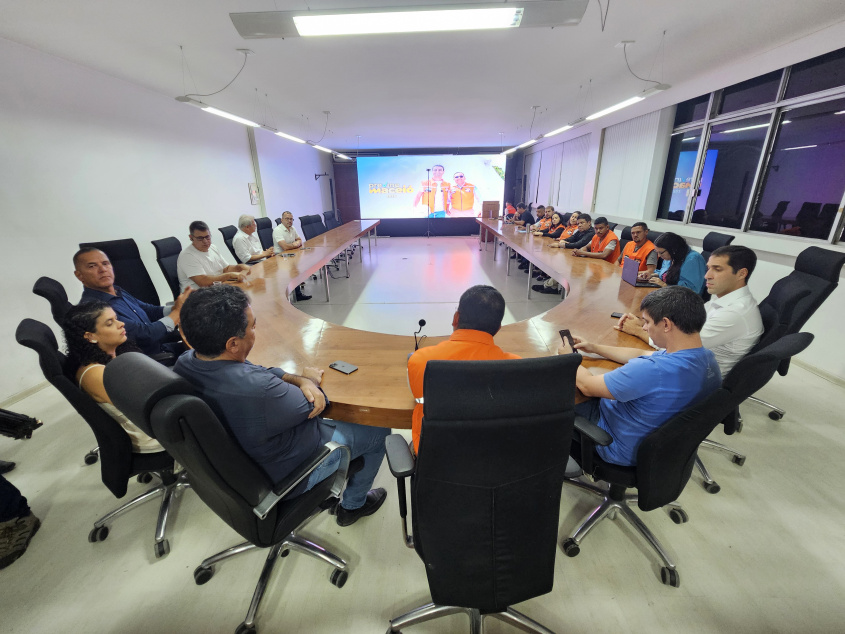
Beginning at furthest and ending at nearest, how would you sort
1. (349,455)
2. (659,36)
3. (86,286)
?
(659,36), (86,286), (349,455)

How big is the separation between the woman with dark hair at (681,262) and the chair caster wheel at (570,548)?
2154 millimetres

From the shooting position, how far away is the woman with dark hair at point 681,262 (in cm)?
270

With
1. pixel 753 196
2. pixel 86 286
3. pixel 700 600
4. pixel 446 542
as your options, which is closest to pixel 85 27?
pixel 86 286

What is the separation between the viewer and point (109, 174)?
383cm

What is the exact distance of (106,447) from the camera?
1.38 m

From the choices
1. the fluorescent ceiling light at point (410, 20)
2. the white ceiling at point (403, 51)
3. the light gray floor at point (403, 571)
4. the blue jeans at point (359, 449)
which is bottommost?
the light gray floor at point (403, 571)

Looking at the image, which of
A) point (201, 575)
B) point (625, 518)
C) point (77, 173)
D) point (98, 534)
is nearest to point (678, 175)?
point (625, 518)

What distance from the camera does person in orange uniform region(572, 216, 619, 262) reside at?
445cm

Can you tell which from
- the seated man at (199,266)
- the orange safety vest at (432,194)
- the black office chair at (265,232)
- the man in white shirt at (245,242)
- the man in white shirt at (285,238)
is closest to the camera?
the seated man at (199,266)

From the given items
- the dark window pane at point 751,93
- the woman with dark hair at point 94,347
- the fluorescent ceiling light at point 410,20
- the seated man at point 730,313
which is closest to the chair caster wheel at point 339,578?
the woman with dark hair at point 94,347

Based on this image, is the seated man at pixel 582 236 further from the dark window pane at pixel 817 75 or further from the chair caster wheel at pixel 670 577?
the chair caster wheel at pixel 670 577

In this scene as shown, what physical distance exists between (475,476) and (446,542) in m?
0.25

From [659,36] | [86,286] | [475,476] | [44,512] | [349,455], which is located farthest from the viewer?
[659,36]

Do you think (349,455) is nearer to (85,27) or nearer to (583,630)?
(583,630)
